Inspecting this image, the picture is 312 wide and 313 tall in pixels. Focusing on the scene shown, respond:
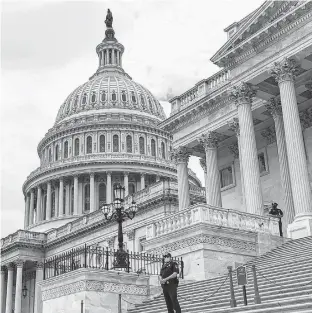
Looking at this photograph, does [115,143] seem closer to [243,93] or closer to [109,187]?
[109,187]

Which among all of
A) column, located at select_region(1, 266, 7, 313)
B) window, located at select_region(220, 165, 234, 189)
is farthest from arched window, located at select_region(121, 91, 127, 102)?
window, located at select_region(220, 165, 234, 189)

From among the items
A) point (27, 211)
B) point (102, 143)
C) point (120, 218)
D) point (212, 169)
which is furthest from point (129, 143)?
point (120, 218)

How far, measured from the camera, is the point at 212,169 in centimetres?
3809

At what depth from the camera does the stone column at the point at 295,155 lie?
26.4m

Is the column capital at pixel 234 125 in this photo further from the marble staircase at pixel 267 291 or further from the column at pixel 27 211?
the column at pixel 27 211

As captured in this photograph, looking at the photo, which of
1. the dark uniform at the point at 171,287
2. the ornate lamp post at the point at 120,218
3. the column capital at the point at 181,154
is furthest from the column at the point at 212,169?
the dark uniform at the point at 171,287

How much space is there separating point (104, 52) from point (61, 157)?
3131 centimetres

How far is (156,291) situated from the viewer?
844 inches

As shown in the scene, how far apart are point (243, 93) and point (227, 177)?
11367 millimetres

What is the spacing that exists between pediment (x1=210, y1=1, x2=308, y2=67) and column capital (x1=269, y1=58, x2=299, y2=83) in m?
1.98

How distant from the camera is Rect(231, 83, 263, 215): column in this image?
95.5ft

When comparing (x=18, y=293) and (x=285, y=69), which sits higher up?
(x=285, y=69)

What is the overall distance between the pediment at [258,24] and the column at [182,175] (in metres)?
10.8

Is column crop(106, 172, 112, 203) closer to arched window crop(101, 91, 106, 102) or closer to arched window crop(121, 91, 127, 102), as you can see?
arched window crop(101, 91, 106, 102)
